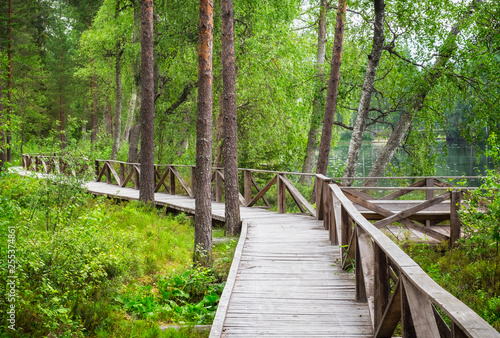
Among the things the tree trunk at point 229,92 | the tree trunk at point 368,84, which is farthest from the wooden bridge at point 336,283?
the tree trunk at point 368,84

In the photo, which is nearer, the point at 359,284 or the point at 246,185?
the point at 359,284

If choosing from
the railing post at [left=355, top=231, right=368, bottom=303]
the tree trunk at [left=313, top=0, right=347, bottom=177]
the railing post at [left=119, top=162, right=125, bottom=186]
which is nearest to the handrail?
the railing post at [left=355, top=231, right=368, bottom=303]

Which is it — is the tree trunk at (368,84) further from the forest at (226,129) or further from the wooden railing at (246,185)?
the wooden railing at (246,185)

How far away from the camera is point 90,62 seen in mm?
26156

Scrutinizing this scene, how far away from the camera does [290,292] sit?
4.72m

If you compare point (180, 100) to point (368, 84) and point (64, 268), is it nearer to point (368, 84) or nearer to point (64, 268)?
point (368, 84)

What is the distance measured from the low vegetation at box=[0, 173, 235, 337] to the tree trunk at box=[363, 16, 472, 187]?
6.60m

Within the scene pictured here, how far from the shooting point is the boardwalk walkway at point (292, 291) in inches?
149

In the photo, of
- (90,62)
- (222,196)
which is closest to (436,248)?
(222,196)

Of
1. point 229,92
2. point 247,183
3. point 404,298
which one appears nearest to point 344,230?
point 404,298

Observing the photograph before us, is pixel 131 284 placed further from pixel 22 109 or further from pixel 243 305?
pixel 22 109

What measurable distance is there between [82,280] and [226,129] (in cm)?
415

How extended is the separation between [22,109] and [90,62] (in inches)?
193

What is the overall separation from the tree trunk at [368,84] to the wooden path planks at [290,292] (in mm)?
4650
